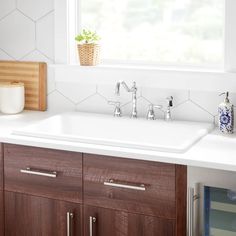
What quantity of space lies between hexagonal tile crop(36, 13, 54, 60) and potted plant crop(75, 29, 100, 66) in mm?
202

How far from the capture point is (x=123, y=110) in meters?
3.19

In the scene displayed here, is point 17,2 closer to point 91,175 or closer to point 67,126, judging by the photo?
point 67,126

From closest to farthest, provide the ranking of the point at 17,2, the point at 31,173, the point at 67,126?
the point at 31,173
the point at 67,126
the point at 17,2

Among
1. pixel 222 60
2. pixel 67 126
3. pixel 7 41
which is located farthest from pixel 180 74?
pixel 7 41

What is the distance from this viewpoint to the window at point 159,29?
9.98ft

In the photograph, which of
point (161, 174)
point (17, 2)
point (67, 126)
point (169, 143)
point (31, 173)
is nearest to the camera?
point (161, 174)

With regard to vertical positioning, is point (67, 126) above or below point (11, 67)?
below

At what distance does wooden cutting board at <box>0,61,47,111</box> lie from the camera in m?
3.36

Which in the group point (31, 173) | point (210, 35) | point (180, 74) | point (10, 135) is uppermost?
point (210, 35)

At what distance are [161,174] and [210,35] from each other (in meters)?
0.95

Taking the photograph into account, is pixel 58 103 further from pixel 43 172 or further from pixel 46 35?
pixel 43 172

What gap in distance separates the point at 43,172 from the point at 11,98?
28.6 inches

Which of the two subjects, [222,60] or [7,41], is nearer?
[222,60]

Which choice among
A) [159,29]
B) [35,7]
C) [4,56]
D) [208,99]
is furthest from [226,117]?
[4,56]
